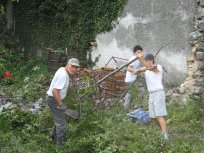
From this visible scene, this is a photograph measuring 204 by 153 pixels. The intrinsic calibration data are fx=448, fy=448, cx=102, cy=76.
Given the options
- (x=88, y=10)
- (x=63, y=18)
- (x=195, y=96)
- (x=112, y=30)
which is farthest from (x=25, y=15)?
(x=195, y=96)

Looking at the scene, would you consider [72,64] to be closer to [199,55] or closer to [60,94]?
[60,94]

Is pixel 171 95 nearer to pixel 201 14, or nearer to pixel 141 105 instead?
pixel 141 105

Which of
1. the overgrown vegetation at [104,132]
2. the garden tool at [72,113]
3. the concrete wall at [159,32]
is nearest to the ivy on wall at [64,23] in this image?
the concrete wall at [159,32]

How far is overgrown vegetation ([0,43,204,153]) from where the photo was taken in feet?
25.9

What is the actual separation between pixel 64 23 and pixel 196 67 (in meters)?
7.55

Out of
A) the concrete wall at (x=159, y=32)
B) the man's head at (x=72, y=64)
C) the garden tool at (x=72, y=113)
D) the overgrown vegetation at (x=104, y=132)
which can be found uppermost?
the concrete wall at (x=159, y=32)

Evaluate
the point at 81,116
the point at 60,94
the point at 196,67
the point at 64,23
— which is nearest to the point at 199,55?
the point at 196,67

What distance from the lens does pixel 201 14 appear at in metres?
11.9

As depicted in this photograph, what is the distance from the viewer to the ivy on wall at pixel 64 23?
15883 millimetres

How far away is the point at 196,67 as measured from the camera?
11.9 m

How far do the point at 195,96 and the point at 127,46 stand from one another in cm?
379

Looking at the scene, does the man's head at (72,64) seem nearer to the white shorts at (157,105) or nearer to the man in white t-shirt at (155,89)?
the man in white t-shirt at (155,89)

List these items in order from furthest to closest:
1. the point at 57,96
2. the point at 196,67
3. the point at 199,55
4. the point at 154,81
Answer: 1. the point at 196,67
2. the point at 199,55
3. the point at 154,81
4. the point at 57,96

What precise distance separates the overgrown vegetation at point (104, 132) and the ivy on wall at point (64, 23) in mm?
5289
